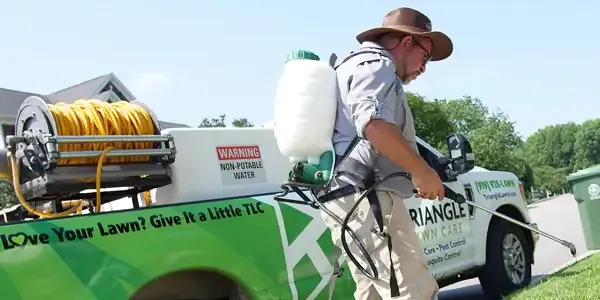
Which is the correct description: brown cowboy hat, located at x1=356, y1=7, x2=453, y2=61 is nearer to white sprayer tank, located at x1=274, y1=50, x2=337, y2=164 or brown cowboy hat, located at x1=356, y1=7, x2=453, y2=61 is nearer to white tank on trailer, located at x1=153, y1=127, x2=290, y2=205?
white sprayer tank, located at x1=274, y1=50, x2=337, y2=164

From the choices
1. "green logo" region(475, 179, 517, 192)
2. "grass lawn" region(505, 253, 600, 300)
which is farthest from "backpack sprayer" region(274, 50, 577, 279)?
"green logo" region(475, 179, 517, 192)

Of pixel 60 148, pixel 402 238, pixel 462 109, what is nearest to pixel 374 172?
pixel 402 238

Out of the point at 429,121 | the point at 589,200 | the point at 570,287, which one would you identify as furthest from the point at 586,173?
the point at 429,121

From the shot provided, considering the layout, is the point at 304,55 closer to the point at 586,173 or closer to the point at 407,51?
the point at 407,51

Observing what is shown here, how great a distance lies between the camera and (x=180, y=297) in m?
4.59

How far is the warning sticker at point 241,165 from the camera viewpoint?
17.1ft

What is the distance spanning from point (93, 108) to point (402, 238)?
2.41 m

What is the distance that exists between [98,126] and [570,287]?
13.1 ft

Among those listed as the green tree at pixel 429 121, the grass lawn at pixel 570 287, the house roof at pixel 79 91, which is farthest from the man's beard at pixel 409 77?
the green tree at pixel 429 121

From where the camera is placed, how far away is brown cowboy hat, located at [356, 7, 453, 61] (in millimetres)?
3361

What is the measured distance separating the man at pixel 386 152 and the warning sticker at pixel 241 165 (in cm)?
186

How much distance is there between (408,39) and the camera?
11.2ft

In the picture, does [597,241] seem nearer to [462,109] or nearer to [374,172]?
[374,172]

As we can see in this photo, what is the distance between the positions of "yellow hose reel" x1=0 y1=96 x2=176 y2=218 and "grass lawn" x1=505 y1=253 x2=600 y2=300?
3167mm
